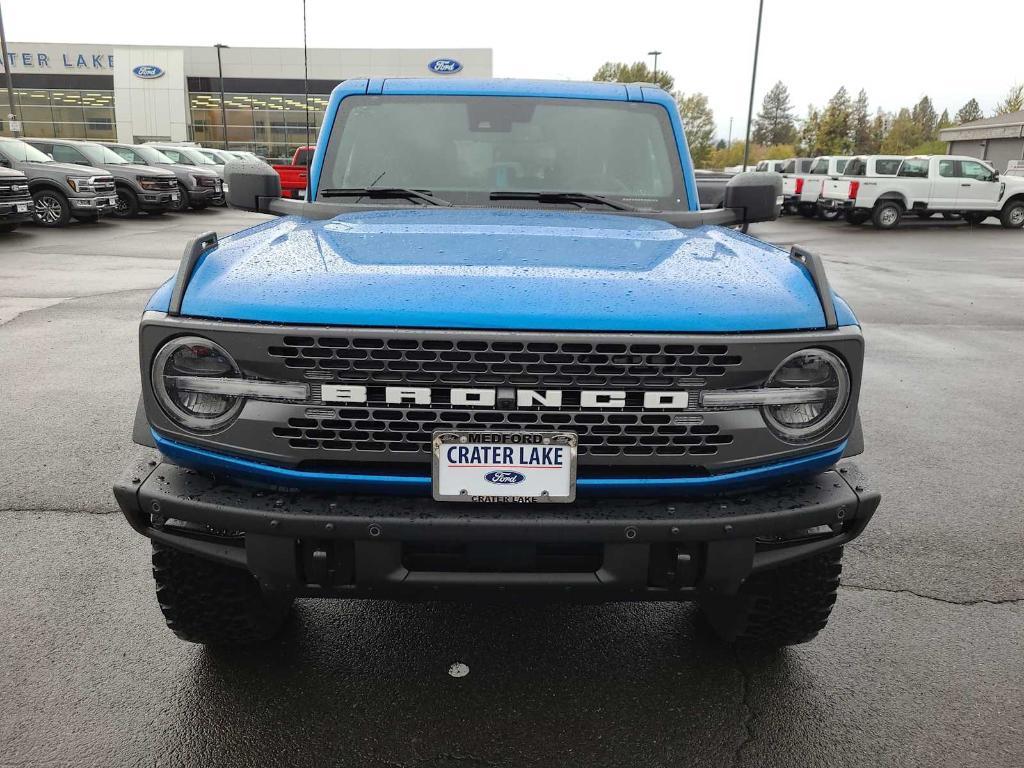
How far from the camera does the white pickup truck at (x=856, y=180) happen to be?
21.7 m

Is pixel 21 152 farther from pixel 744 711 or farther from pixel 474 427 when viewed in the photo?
pixel 744 711

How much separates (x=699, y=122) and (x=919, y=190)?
187 ft

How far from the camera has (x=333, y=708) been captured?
2.50 m

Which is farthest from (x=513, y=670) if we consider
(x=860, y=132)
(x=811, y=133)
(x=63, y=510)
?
(x=860, y=132)

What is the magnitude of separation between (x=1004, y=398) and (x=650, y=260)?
16.9ft

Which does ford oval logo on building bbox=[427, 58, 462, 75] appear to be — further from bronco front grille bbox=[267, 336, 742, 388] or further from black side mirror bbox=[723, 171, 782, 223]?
bronco front grille bbox=[267, 336, 742, 388]

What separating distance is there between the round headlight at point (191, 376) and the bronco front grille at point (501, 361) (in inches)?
7.3

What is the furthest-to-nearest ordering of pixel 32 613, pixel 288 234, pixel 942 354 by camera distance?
pixel 942 354 → pixel 32 613 → pixel 288 234

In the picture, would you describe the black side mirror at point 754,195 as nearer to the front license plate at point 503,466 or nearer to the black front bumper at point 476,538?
the black front bumper at point 476,538

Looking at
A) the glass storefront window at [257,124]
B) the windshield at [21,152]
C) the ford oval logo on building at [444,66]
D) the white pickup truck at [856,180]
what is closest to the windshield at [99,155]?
the windshield at [21,152]

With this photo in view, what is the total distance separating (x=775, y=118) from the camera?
119625mm

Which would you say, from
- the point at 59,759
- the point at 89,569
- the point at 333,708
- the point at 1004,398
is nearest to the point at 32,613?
the point at 89,569

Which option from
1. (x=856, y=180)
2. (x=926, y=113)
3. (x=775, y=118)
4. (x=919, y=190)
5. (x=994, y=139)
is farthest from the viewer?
(x=775, y=118)

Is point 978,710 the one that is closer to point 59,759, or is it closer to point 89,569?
point 59,759
